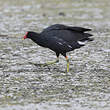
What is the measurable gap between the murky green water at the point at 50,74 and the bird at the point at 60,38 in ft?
1.75

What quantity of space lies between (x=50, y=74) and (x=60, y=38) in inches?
30.5

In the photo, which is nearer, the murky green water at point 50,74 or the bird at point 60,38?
the murky green water at point 50,74

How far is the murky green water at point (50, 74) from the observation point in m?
6.07

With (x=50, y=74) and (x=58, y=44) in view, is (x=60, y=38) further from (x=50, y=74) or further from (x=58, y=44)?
(x=50, y=74)

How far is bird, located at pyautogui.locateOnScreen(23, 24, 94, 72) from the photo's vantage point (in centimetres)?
793

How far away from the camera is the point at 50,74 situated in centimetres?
791

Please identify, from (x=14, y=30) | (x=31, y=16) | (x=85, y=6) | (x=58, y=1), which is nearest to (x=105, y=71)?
(x=14, y=30)

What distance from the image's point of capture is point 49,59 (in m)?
9.44

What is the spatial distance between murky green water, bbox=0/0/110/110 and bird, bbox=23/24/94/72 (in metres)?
0.53

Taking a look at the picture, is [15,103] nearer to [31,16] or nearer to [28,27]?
[28,27]

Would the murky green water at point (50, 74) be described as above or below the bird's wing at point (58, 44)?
below

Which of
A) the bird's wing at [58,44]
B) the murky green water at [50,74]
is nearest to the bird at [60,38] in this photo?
the bird's wing at [58,44]

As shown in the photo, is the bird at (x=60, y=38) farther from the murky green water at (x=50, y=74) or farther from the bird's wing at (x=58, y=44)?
the murky green water at (x=50, y=74)

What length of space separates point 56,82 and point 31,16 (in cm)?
1041
